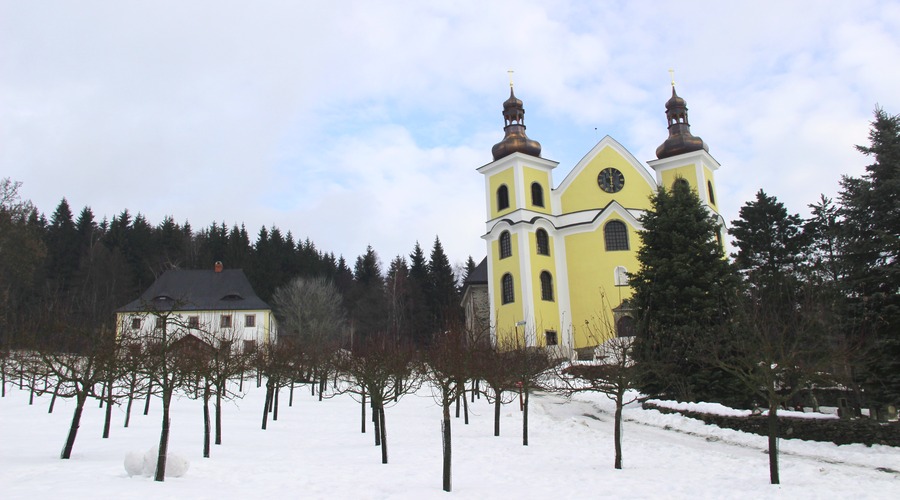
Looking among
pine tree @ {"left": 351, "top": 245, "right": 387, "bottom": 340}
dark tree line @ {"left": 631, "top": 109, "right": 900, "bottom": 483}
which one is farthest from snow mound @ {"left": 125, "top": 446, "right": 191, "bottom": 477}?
pine tree @ {"left": 351, "top": 245, "right": 387, "bottom": 340}

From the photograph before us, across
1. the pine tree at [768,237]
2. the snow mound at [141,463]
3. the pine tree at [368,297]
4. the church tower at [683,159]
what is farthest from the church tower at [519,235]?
the snow mound at [141,463]

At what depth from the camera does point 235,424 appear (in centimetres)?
2317

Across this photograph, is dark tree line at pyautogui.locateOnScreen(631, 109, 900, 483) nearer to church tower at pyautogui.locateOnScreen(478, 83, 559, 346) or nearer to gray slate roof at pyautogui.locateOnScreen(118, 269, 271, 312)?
church tower at pyautogui.locateOnScreen(478, 83, 559, 346)

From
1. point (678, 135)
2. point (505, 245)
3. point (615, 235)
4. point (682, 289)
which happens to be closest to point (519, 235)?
point (505, 245)

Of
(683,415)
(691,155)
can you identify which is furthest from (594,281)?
(683,415)

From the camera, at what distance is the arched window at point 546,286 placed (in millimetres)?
48312

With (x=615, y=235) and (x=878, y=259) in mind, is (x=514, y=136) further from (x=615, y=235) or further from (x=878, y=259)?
(x=878, y=259)

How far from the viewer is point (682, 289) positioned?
82.0ft

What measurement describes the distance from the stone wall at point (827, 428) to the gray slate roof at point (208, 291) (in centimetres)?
4580

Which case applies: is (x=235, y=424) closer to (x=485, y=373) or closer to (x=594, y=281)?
(x=485, y=373)

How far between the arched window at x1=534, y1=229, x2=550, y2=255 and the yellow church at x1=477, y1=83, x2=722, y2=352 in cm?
7

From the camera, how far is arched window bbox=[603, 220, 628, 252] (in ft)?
161

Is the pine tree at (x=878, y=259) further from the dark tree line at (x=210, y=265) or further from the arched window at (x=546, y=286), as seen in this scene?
the dark tree line at (x=210, y=265)

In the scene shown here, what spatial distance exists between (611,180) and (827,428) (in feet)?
120
